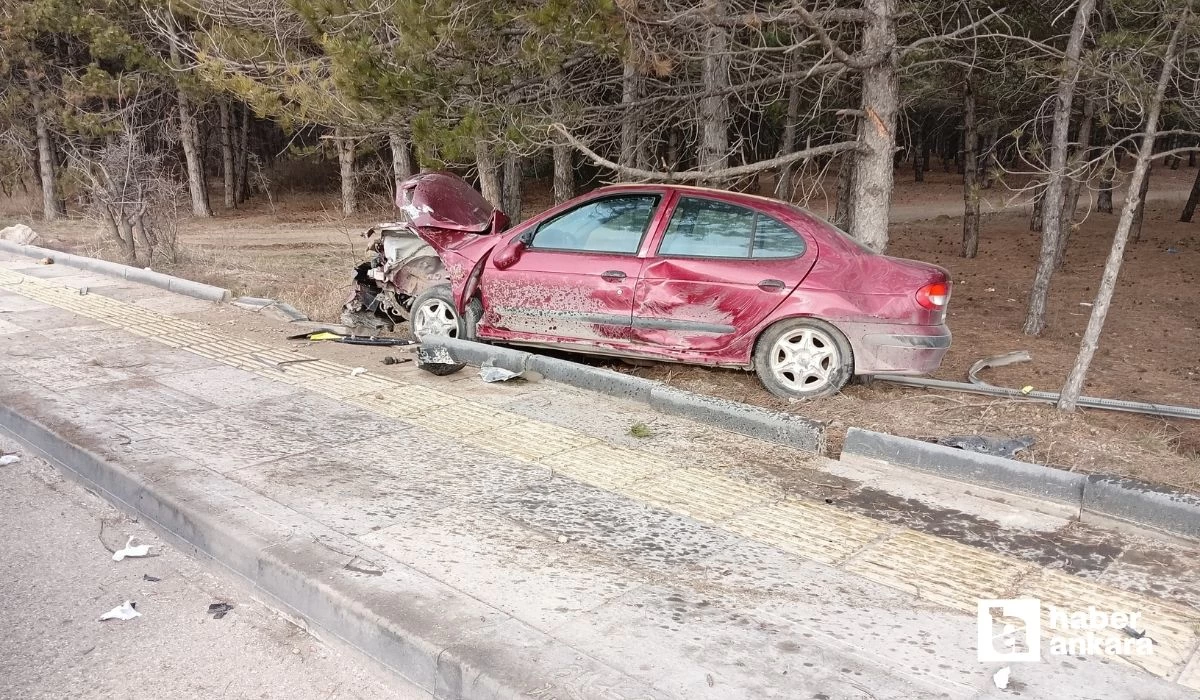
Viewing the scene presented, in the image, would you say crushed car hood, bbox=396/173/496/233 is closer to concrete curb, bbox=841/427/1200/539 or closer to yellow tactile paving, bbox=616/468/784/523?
yellow tactile paving, bbox=616/468/784/523

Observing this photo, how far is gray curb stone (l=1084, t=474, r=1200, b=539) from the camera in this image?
187 inches

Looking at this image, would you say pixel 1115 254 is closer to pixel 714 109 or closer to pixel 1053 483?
pixel 1053 483

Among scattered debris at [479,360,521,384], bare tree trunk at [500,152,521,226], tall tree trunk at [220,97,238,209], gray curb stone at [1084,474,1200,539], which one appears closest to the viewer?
gray curb stone at [1084,474,1200,539]

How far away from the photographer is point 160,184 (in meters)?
13.2

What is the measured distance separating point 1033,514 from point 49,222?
78.7ft

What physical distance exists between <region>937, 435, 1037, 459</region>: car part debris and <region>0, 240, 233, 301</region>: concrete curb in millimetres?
8432

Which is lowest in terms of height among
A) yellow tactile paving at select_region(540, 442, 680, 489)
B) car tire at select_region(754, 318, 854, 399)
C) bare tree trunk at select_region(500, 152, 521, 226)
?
yellow tactile paving at select_region(540, 442, 680, 489)

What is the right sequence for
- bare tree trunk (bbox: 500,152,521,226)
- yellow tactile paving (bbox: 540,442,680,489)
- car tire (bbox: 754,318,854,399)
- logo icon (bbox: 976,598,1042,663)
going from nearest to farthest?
logo icon (bbox: 976,598,1042,663) → yellow tactile paving (bbox: 540,442,680,489) → car tire (bbox: 754,318,854,399) → bare tree trunk (bbox: 500,152,521,226)

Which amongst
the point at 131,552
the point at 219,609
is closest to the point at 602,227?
the point at 131,552

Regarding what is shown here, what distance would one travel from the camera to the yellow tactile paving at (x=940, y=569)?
417 cm

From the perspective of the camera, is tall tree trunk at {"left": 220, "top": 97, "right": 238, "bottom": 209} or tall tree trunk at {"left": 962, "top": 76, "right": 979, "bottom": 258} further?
tall tree trunk at {"left": 220, "top": 97, "right": 238, "bottom": 209}

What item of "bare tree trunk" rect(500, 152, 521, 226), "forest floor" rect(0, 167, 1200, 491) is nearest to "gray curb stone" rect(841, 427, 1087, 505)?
"forest floor" rect(0, 167, 1200, 491)

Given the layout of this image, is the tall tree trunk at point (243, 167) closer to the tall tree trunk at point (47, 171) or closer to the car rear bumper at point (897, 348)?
the tall tree trunk at point (47, 171)

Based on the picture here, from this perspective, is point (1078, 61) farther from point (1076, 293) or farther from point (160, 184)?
point (160, 184)
